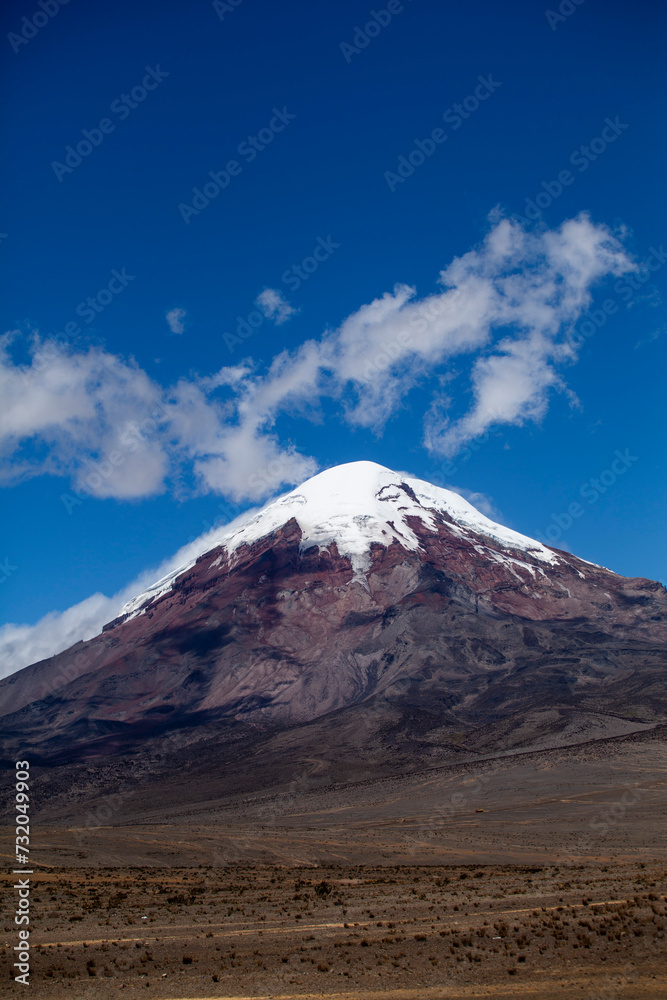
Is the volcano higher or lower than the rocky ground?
higher

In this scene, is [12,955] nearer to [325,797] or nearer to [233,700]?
[325,797]

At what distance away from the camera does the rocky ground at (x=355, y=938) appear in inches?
758

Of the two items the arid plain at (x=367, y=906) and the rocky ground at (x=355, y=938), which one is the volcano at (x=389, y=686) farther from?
the rocky ground at (x=355, y=938)

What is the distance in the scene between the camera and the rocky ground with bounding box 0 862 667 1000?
1927 centimetres

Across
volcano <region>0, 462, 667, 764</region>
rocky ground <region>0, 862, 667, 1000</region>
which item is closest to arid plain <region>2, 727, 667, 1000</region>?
rocky ground <region>0, 862, 667, 1000</region>

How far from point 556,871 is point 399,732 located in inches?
3477

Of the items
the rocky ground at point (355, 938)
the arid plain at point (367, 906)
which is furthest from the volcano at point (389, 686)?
the rocky ground at point (355, 938)

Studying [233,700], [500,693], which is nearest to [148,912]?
[500,693]

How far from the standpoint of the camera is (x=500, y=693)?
470ft

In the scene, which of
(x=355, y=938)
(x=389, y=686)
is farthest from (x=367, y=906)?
(x=389, y=686)

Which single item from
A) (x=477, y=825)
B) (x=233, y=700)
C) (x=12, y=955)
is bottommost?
(x=477, y=825)

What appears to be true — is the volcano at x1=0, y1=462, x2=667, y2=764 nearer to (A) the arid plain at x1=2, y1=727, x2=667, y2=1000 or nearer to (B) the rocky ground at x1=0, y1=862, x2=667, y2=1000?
(A) the arid plain at x1=2, y1=727, x2=667, y2=1000

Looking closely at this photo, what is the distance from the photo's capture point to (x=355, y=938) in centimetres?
2336

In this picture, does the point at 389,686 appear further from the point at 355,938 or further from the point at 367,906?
the point at 355,938
